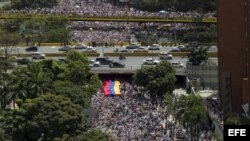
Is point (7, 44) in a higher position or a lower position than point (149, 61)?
higher

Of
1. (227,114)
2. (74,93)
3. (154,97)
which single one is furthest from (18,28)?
(227,114)

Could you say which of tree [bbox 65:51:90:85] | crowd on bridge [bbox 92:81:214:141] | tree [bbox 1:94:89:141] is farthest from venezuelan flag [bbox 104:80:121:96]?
tree [bbox 1:94:89:141]

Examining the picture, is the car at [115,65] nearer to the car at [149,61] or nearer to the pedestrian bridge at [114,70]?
the pedestrian bridge at [114,70]

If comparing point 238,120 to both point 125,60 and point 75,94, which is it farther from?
point 125,60

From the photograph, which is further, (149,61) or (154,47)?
(154,47)

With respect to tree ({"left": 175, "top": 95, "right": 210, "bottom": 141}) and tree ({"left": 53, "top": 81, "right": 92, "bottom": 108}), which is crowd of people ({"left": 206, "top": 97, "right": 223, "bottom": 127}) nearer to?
tree ({"left": 175, "top": 95, "right": 210, "bottom": 141})

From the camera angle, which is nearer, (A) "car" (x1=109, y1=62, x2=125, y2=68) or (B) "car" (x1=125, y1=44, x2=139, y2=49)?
(A) "car" (x1=109, y1=62, x2=125, y2=68)

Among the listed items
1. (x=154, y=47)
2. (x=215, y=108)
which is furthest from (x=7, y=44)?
(x=215, y=108)
